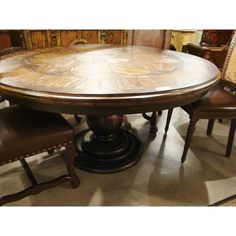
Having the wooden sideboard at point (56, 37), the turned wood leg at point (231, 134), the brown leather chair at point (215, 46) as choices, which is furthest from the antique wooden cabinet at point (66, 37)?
the turned wood leg at point (231, 134)

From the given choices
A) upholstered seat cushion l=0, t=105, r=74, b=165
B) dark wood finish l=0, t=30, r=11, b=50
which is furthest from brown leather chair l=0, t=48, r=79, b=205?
dark wood finish l=0, t=30, r=11, b=50

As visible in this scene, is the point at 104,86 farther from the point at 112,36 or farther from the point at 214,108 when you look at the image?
the point at 112,36

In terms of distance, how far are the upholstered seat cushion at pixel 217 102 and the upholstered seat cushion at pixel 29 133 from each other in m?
1.03

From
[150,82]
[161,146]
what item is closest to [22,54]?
[150,82]

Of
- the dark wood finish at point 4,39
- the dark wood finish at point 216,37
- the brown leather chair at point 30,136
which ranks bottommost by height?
the brown leather chair at point 30,136

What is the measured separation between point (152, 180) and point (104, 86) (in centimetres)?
96

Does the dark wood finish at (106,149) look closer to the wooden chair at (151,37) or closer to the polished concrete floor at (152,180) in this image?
the polished concrete floor at (152,180)

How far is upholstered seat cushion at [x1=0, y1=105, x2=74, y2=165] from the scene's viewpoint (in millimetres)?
1196

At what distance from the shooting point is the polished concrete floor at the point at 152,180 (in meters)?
A: 1.50

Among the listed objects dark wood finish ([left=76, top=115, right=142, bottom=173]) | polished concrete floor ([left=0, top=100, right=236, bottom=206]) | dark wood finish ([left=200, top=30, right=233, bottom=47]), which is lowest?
polished concrete floor ([left=0, top=100, right=236, bottom=206])

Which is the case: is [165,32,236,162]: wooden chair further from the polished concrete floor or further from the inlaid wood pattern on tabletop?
the inlaid wood pattern on tabletop

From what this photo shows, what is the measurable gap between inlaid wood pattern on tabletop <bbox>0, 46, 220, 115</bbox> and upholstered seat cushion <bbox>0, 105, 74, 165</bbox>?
9.5 inches

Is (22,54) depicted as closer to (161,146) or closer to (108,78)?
(108,78)

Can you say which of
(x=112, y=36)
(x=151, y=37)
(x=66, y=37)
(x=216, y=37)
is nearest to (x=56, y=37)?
(x=66, y=37)
